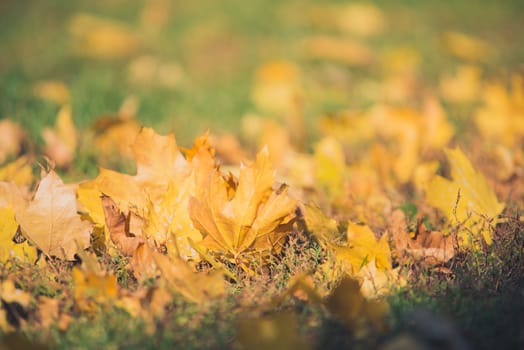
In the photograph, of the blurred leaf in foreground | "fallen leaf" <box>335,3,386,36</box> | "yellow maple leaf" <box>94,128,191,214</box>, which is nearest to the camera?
"yellow maple leaf" <box>94,128,191,214</box>

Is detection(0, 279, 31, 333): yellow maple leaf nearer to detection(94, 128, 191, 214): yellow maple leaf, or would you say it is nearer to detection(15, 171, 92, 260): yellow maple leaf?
detection(15, 171, 92, 260): yellow maple leaf

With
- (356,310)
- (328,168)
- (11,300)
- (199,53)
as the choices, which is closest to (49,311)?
(11,300)

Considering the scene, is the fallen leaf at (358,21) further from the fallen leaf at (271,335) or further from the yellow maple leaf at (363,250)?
the fallen leaf at (271,335)

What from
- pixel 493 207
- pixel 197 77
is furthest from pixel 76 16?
pixel 493 207

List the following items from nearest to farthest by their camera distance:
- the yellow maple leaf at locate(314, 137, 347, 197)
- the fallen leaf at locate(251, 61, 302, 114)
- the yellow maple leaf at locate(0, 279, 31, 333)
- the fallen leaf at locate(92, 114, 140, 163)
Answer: the yellow maple leaf at locate(0, 279, 31, 333), the yellow maple leaf at locate(314, 137, 347, 197), the fallen leaf at locate(92, 114, 140, 163), the fallen leaf at locate(251, 61, 302, 114)

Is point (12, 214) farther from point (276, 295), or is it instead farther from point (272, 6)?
point (272, 6)

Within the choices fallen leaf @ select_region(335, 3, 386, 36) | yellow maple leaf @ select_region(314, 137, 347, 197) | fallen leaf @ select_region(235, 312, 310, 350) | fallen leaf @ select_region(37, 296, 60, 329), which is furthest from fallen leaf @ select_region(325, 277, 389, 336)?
fallen leaf @ select_region(335, 3, 386, 36)
